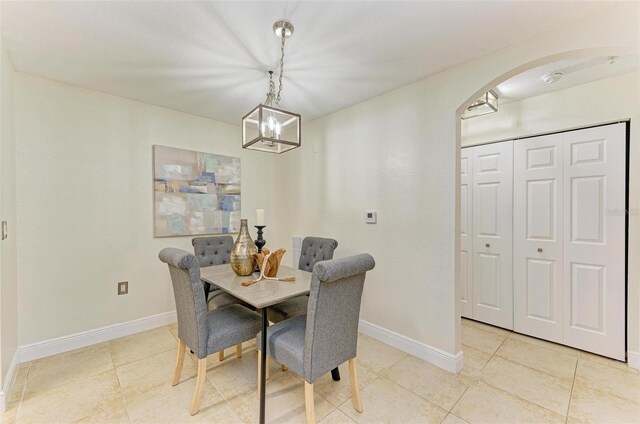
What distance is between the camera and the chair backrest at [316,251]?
2.53 metres

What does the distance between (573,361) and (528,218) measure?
1.25m

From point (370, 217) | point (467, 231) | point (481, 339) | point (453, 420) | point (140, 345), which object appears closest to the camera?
point (453, 420)

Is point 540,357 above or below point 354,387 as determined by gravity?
below

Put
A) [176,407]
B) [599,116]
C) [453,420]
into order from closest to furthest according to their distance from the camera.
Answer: [453,420] < [176,407] < [599,116]

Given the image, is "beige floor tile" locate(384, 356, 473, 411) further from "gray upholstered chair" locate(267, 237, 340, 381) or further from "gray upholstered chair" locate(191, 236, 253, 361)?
"gray upholstered chair" locate(191, 236, 253, 361)

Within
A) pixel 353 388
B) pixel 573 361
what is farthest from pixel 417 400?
pixel 573 361

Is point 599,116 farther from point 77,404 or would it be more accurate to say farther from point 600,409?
point 77,404

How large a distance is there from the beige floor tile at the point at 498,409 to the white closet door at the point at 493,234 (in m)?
1.21

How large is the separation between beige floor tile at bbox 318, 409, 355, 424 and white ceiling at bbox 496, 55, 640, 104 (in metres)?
2.85

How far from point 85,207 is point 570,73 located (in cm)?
436

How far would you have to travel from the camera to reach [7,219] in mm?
1902

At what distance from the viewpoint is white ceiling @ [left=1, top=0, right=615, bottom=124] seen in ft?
5.03

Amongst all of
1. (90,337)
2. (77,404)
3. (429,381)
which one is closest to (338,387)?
(429,381)

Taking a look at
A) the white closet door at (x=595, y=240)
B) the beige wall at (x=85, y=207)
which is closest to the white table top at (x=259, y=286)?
the beige wall at (x=85, y=207)
